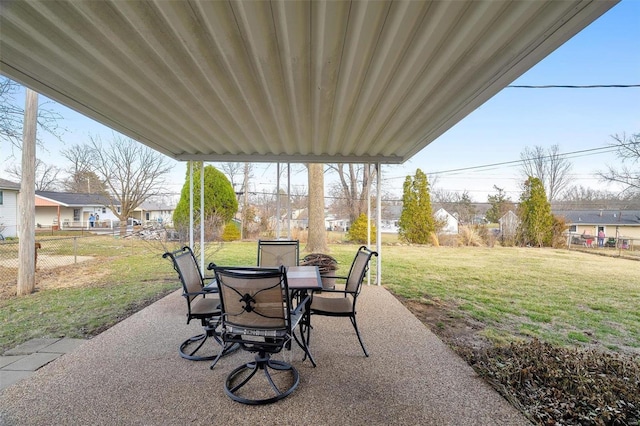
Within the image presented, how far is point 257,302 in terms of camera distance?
6.84ft

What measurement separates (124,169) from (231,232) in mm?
9874

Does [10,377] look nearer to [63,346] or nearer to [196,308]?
[63,346]

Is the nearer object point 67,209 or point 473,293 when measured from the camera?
point 473,293

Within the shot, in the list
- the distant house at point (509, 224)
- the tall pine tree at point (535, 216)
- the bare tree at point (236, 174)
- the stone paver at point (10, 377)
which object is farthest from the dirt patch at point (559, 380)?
the bare tree at point (236, 174)

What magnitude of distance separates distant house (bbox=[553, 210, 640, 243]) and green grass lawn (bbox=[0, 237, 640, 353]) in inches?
415

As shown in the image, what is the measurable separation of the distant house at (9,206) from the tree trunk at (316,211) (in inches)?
511

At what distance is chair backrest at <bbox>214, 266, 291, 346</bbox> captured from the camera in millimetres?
2033

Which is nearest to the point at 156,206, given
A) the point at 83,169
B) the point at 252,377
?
the point at 83,169

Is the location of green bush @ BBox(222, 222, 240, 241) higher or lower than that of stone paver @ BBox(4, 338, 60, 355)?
higher

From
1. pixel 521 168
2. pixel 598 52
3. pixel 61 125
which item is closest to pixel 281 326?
pixel 61 125

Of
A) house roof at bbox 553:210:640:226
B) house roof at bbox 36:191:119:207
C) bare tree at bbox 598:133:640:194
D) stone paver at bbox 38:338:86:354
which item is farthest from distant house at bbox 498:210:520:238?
house roof at bbox 36:191:119:207

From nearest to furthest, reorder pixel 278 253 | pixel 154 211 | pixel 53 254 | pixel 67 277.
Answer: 1. pixel 278 253
2. pixel 67 277
3. pixel 53 254
4. pixel 154 211

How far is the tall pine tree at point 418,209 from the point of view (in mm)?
11945

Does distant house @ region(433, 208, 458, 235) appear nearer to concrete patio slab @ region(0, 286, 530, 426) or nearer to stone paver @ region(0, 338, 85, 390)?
concrete patio slab @ region(0, 286, 530, 426)
